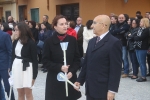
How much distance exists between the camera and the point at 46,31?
10.9 metres

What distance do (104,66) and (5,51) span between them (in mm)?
2508

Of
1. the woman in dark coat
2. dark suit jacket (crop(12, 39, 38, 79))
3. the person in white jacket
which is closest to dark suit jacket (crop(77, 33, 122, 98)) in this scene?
the woman in dark coat

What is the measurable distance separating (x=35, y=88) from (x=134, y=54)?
309 cm

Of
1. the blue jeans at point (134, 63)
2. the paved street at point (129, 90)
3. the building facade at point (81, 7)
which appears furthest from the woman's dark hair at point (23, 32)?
the building facade at point (81, 7)

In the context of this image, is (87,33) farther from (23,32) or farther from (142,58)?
(23,32)

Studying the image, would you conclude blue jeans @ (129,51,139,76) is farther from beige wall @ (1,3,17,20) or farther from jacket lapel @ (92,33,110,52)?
beige wall @ (1,3,17,20)

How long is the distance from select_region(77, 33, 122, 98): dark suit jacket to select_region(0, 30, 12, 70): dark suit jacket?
2.18m

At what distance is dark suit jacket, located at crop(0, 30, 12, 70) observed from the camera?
5676 millimetres

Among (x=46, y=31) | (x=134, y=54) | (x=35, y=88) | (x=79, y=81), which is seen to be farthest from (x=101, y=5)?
(x=79, y=81)

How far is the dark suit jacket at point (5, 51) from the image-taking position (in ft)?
18.6

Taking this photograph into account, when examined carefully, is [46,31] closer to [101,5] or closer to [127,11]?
[101,5]

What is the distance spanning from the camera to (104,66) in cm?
394

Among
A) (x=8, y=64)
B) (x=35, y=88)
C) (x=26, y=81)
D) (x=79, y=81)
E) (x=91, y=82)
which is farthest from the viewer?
(x=35, y=88)

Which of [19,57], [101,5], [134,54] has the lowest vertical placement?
[134,54]
